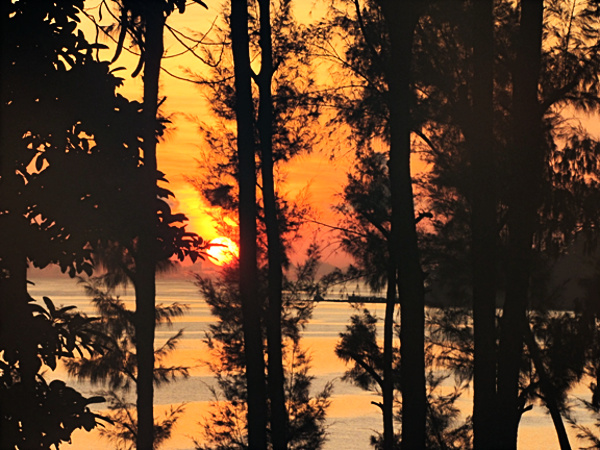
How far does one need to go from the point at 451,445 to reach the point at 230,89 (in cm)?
1078

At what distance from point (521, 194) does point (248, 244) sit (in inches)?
122

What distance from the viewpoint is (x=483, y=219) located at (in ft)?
31.7

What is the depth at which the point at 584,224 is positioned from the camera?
14.8 m

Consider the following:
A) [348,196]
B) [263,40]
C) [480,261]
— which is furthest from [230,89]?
[480,261]

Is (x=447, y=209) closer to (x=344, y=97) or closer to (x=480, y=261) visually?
(x=344, y=97)

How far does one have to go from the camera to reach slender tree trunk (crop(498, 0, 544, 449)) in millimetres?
9391

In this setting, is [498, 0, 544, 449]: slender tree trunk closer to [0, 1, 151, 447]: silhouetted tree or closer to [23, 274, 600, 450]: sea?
[0, 1, 151, 447]: silhouetted tree

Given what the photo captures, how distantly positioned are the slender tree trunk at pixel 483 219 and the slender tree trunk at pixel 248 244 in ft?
8.08

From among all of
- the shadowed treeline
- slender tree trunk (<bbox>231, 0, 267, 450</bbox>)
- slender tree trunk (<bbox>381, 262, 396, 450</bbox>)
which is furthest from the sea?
slender tree trunk (<bbox>231, 0, 267, 450</bbox>)

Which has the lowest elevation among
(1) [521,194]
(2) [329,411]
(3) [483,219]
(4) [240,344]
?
(2) [329,411]

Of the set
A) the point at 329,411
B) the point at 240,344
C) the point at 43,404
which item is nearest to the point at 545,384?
the point at 43,404

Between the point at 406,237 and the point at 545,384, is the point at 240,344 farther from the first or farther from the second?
the point at 406,237

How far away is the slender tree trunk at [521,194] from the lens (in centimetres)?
939

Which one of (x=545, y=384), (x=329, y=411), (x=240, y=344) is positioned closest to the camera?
(x=545, y=384)
